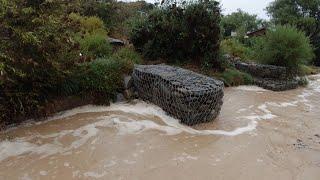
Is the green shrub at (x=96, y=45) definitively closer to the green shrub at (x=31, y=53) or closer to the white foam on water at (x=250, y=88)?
the green shrub at (x=31, y=53)

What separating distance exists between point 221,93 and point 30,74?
10.7 ft

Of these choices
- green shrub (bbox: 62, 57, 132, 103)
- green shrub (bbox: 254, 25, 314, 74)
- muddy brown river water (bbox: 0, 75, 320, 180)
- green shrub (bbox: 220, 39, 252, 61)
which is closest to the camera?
muddy brown river water (bbox: 0, 75, 320, 180)

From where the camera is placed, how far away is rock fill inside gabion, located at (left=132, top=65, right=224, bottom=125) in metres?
6.24

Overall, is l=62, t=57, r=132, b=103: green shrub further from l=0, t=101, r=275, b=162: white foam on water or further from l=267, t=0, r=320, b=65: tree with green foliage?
l=267, t=0, r=320, b=65: tree with green foliage

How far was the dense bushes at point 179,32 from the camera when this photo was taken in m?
10.0

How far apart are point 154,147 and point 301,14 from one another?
23452mm

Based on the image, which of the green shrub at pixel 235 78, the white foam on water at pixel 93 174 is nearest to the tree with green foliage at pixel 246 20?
the green shrub at pixel 235 78

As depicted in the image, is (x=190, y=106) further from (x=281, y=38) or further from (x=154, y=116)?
(x=281, y=38)

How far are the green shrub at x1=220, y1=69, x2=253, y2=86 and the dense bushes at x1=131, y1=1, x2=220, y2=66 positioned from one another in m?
0.61

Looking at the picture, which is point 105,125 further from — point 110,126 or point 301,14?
point 301,14

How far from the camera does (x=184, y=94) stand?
20.3 feet

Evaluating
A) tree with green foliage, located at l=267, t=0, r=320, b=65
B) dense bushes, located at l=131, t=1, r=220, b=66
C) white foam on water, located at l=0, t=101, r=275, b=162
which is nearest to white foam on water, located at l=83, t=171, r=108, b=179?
white foam on water, located at l=0, t=101, r=275, b=162

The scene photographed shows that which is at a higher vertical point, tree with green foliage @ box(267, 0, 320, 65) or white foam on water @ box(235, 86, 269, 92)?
tree with green foliage @ box(267, 0, 320, 65)

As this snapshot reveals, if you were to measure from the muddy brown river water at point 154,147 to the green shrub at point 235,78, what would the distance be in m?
2.94
